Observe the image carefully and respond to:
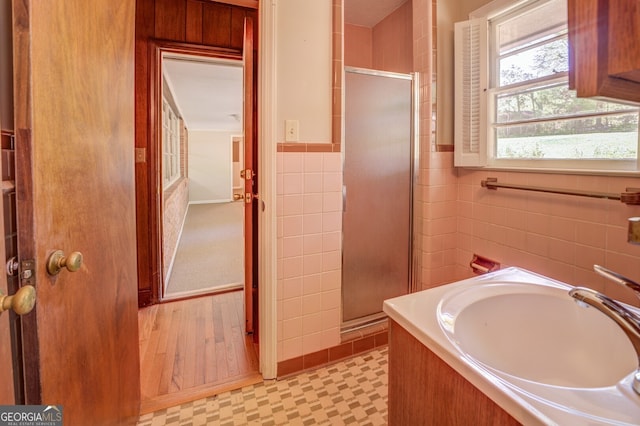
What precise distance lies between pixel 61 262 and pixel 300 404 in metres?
1.28

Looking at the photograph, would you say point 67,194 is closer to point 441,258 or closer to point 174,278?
point 441,258

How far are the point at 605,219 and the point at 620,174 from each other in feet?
0.72

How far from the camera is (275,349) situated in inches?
70.8

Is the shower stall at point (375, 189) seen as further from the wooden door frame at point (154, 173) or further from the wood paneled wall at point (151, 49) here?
the wooden door frame at point (154, 173)

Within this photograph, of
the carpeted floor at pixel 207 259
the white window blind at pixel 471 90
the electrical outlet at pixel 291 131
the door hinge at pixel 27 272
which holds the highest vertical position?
the white window blind at pixel 471 90

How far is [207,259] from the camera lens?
3.93 metres

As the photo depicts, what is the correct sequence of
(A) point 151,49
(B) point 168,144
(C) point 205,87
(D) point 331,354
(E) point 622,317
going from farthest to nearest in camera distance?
(B) point 168,144
(C) point 205,87
(A) point 151,49
(D) point 331,354
(E) point 622,317

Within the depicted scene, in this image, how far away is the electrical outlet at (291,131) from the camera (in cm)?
174

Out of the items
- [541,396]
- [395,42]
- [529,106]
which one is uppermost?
[395,42]

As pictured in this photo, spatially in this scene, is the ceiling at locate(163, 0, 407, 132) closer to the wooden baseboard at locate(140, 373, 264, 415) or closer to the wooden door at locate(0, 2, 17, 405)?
the wooden door at locate(0, 2, 17, 405)

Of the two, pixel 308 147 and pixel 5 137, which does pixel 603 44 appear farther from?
pixel 308 147

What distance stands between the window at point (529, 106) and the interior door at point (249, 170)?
132cm

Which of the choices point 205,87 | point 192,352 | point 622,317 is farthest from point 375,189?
point 205,87

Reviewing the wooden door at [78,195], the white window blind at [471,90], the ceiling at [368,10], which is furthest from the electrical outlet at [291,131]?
the ceiling at [368,10]
